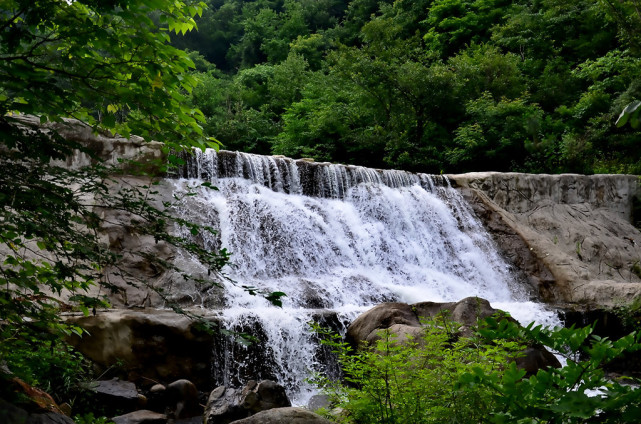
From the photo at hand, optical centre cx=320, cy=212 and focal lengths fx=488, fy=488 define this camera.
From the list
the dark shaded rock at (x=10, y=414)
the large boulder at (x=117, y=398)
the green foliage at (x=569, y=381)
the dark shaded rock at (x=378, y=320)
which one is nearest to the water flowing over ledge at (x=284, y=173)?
the dark shaded rock at (x=378, y=320)

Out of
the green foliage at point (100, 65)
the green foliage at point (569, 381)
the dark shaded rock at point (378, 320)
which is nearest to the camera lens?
the green foliage at point (569, 381)

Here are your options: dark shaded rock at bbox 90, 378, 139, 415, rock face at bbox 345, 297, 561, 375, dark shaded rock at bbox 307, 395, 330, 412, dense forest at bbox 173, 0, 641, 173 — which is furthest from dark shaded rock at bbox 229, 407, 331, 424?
dense forest at bbox 173, 0, 641, 173

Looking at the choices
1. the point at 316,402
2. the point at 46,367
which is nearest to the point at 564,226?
the point at 316,402

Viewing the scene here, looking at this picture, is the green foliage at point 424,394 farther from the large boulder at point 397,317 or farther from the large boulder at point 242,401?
the large boulder at point 397,317

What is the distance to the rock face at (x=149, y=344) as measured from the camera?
620cm

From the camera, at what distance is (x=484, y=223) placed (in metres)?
13.3

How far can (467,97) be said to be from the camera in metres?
18.4

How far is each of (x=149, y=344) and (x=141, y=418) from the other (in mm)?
1379

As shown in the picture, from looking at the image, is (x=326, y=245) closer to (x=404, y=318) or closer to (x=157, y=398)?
(x=404, y=318)

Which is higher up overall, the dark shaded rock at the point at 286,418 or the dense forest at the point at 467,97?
the dense forest at the point at 467,97

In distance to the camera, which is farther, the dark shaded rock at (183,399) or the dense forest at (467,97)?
the dense forest at (467,97)

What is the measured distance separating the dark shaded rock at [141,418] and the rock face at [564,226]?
9275 millimetres

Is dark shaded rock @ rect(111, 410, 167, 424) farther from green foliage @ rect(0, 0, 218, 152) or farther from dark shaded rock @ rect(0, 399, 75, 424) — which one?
green foliage @ rect(0, 0, 218, 152)

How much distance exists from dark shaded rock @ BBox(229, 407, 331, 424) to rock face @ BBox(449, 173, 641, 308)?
9.17m
